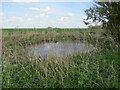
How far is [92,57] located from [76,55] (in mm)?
499

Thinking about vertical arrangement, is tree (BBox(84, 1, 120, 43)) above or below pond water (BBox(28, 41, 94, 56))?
above

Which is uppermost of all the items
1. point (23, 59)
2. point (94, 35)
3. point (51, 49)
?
point (94, 35)

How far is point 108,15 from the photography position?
13.1 feet

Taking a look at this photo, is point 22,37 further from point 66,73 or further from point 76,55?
point 66,73

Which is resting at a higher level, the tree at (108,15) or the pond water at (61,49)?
the tree at (108,15)

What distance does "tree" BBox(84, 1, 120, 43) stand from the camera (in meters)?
3.68

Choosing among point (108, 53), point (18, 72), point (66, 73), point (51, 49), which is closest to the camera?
point (66, 73)

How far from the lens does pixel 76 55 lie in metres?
4.30

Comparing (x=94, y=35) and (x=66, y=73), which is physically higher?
(x=94, y=35)

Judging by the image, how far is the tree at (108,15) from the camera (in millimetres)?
3680

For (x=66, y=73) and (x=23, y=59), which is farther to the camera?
(x=23, y=59)

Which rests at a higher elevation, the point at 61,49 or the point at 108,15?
the point at 108,15

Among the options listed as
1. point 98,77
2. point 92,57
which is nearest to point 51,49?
point 92,57

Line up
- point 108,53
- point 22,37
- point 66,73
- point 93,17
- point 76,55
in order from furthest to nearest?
point 22,37 < point 93,17 < point 108,53 < point 76,55 < point 66,73
